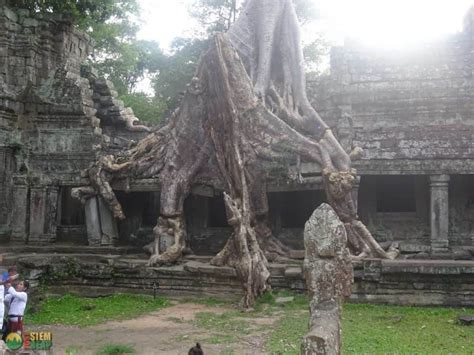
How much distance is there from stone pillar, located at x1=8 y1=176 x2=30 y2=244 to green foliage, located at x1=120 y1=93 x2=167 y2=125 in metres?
13.2

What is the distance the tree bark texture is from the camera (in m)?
11.2

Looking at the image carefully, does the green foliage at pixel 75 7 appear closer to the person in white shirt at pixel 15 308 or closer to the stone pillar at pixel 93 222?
the stone pillar at pixel 93 222

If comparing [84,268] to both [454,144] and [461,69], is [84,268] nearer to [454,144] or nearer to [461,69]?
[454,144]

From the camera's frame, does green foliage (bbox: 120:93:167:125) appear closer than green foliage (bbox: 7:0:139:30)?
No

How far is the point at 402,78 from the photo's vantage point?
15.5 meters

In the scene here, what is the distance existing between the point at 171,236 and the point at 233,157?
2.20m

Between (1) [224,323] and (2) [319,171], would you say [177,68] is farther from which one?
(1) [224,323]

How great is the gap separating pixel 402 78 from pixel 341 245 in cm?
1059

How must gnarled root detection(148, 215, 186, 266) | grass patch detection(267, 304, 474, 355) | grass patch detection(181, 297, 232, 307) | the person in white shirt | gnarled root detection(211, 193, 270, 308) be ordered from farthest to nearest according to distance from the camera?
gnarled root detection(148, 215, 186, 266)
grass patch detection(181, 297, 232, 307)
gnarled root detection(211, 193, 270, 308)
the person in white shirt
grass patch detection(267, 304, 474, 355)

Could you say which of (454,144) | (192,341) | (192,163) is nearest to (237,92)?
(192,163)

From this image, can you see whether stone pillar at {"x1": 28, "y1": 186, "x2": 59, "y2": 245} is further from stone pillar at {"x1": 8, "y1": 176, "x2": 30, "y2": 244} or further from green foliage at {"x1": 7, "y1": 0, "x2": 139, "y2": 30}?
green foliage at {"x1": 7, "y1": 0, "x2": 139, "y2": 30}

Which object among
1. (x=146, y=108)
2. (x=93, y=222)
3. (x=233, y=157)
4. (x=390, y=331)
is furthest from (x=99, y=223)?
(x=146, y=108)

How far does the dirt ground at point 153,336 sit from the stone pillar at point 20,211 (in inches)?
230

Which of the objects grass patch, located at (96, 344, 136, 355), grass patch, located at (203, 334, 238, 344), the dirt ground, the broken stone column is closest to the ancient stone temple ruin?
the dirt ground
